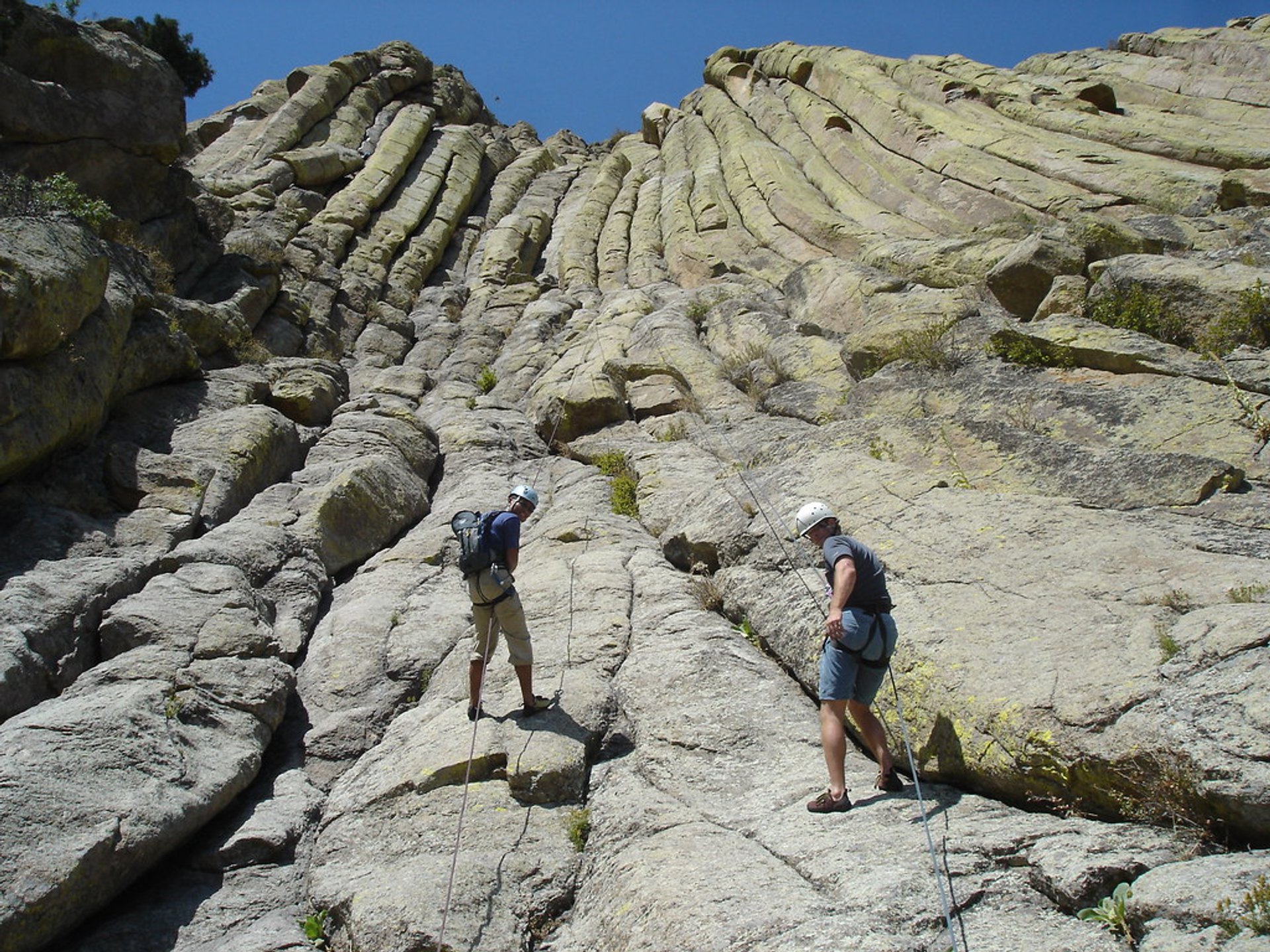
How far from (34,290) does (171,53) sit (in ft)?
→ 163

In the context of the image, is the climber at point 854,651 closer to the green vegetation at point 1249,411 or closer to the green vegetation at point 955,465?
the green vegetation at point 955,465

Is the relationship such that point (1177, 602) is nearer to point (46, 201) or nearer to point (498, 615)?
point (498, 615)

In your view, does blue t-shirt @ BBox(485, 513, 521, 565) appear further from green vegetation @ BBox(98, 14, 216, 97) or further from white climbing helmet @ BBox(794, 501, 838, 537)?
green vegetation @ BBox(98, 14, 216, 97)

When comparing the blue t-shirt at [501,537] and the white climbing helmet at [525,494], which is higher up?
the white climbing helmet at [525,494]

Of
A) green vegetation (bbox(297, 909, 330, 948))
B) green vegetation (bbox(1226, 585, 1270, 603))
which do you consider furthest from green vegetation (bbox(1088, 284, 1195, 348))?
green vegetation (bbox(297, 909, 330, 948))

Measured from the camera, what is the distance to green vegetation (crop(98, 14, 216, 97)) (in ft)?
167

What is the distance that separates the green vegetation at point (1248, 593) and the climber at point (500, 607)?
630 cm

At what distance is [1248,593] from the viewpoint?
6.91m

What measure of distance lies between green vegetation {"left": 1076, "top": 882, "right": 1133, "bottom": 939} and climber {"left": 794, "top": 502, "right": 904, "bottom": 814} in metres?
1.99

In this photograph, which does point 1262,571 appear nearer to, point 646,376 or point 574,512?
point 574,512

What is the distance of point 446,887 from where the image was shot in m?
6.89

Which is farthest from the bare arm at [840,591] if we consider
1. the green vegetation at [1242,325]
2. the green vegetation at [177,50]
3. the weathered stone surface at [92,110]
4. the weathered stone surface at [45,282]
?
the green vegetation at [177,50]

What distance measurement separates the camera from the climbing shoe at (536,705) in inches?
350

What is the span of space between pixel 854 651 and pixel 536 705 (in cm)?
356
